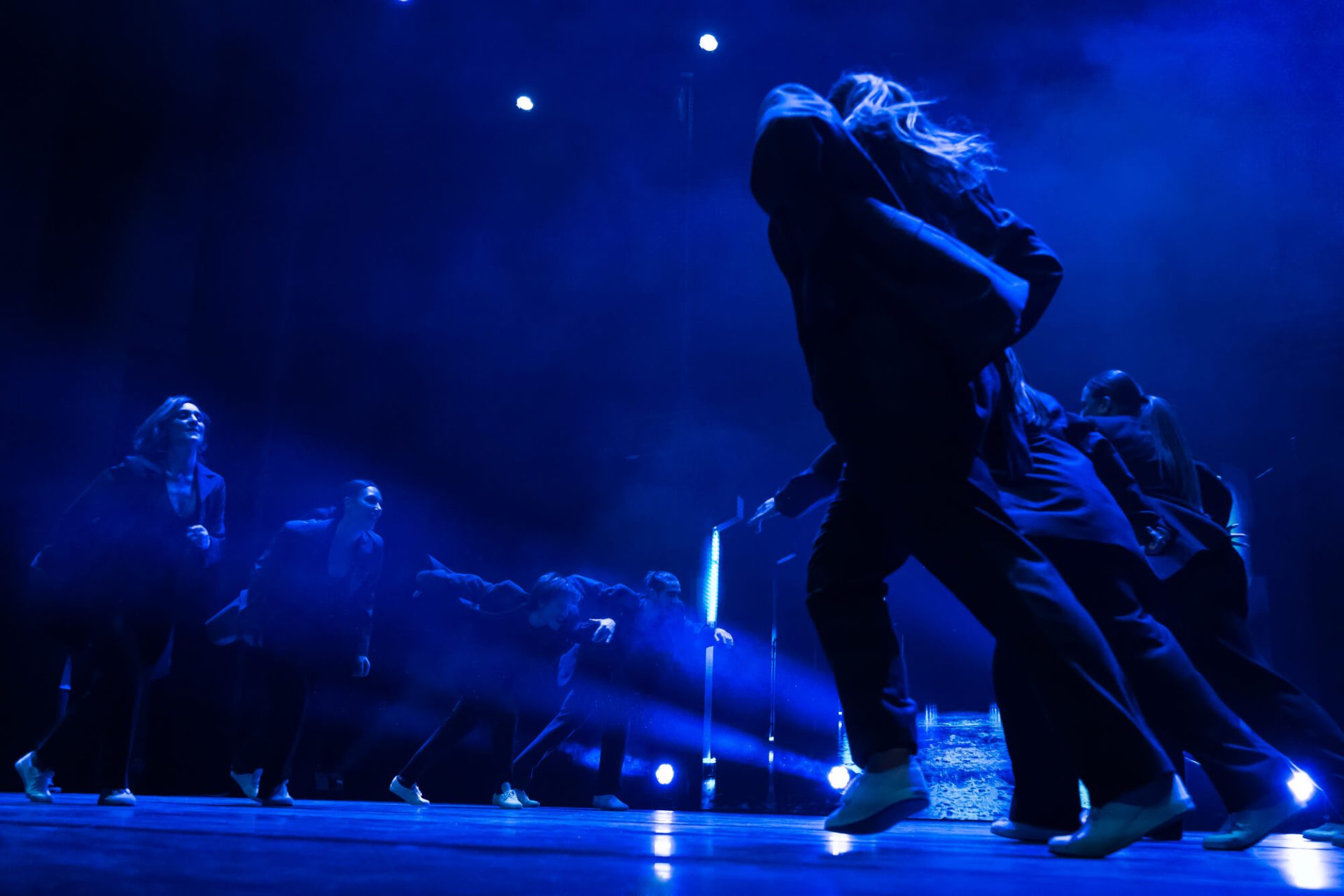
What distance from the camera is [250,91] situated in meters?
6.15

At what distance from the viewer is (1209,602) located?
2475 millimetres

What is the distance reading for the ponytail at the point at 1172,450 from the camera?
2.71 m

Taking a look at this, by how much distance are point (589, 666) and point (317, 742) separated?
6.08 ft

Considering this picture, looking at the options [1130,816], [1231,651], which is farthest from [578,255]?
[1130,816]

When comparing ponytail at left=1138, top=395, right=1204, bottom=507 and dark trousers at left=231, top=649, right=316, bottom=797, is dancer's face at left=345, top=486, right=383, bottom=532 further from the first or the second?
ponytail at left=1138, top=395, right=1204, bottom=507

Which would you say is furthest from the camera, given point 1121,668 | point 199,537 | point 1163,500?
point 199,537

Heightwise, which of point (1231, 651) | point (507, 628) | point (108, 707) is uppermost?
point (507, 628)

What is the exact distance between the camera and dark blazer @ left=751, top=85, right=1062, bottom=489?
4.50 feet

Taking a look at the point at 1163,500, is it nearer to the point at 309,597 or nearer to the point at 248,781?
the point at 309,597

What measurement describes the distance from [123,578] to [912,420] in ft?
9.19

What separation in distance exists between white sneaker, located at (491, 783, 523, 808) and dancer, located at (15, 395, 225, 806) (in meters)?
2.14

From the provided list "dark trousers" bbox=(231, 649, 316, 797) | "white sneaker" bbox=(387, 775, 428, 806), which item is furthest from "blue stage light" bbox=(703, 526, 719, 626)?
"dark trousers" bbox=(231, 649, 316, 797)

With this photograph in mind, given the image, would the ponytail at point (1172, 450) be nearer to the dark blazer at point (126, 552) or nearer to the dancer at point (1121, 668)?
the dancer at point (1121, 668)

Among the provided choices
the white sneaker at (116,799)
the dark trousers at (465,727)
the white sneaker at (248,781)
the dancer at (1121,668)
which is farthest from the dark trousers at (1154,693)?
the dark trousers at (465,727)
